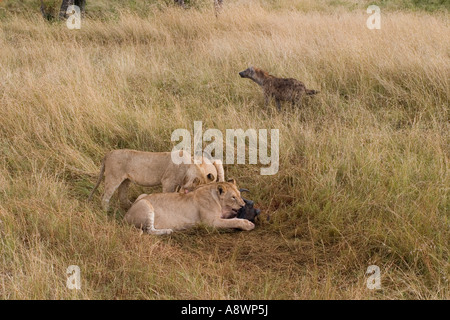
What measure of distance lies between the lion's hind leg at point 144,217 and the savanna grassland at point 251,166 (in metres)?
0.12

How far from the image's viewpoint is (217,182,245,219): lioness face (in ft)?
16.8

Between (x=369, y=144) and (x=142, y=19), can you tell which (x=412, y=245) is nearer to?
(x=369, y=144)

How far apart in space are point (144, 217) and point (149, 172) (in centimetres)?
76

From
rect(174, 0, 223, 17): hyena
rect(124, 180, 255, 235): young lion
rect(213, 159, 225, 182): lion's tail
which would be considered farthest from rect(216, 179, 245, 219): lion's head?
rect(174, 0, 223, 17): hyena

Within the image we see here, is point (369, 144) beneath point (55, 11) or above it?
beneath

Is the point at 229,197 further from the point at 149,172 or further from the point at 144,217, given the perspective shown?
the point at 149,172

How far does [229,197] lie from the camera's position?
5129 millimetres

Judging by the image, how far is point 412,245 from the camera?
4328 millimetres

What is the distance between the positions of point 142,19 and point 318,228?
967cm

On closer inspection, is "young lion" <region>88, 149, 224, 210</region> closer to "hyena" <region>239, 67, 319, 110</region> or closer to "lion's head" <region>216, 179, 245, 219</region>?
"lion's head" <region>216, 179, 245, 219</region>

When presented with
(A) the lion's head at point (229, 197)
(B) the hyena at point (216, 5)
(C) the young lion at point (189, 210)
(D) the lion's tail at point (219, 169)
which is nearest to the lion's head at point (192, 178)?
(D) the lion's tail at point (219, 169)

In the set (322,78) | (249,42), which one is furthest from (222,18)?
(322,78)

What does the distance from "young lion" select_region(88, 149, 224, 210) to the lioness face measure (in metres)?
0.59

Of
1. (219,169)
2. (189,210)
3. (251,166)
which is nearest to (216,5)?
(251,166)
